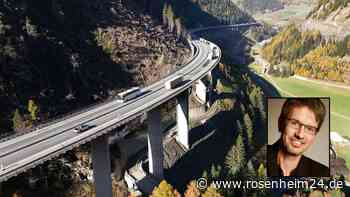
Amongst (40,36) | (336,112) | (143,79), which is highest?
(40,36)

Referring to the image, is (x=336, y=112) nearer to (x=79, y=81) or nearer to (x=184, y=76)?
(x=184, y=76)

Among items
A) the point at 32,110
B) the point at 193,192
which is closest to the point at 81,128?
the point at 193,192

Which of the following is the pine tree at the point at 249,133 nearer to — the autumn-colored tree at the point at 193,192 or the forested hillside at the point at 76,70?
the forested hillside at the point at 76,70

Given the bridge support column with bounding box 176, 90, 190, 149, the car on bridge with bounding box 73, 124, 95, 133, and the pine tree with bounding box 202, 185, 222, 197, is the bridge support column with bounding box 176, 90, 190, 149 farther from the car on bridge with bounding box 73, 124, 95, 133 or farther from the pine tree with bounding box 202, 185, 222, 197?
the car on bridge with bounding box 73, 124, 95, 133

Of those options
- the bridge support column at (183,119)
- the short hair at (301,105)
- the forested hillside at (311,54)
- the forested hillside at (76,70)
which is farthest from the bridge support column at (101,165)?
the forested hillside at (311,54)

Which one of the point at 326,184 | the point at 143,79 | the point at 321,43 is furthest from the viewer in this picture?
the point at 321,43

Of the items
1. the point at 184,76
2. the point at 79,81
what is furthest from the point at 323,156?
the point at 79,81
